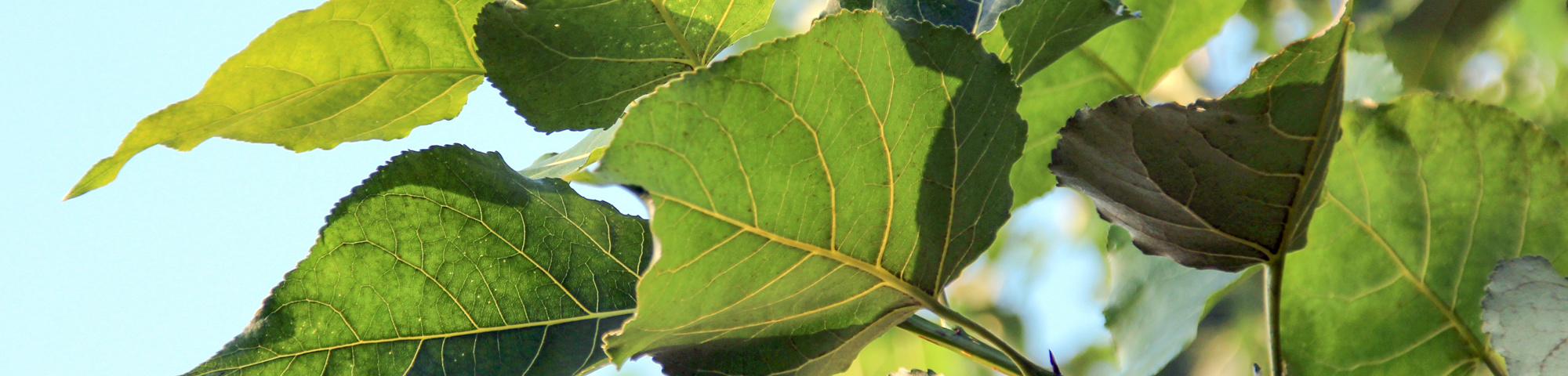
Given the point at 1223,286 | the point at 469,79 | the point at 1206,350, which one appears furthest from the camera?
the point at 1206,350

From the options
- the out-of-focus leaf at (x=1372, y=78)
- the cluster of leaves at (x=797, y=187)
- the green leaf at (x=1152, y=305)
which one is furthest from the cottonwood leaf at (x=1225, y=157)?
the out-of-focus leaf at (x=1372, y=78)

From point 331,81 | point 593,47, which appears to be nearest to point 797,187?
point 593,47

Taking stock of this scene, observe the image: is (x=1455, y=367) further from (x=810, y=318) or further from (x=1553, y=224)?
(x=810, y=318)

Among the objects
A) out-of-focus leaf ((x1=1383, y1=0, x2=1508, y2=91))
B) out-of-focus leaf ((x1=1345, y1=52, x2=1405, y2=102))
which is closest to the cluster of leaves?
out-of-focus leaf ((x1=1345, y1=52, x2=1405, y2=102))

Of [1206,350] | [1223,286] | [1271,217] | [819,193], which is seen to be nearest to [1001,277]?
[1206,350]

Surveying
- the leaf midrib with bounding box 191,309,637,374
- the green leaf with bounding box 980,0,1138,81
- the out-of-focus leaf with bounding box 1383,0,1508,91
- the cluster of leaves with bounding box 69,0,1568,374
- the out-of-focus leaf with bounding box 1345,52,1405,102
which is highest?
the out-of-focus leaf with bounding box 1383,0,1508,91

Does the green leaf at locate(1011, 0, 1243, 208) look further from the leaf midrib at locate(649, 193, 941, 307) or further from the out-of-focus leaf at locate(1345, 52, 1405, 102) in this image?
the leaf midrib at locate(649, 193, 941, 307)
